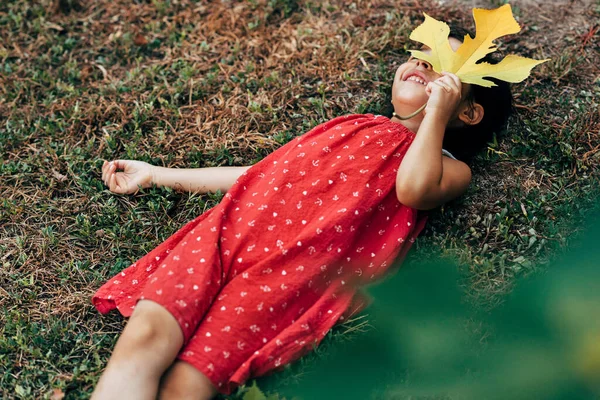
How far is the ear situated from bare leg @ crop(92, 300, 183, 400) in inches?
57.6

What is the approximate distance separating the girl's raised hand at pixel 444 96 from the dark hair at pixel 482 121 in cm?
27

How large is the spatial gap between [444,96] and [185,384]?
1400 mm

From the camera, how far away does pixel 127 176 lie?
2895mm

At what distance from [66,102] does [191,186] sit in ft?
3.35

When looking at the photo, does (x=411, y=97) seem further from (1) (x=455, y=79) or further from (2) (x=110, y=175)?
(2) (x=110, y=175)

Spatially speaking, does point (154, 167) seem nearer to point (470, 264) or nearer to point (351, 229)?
point (351, 229)

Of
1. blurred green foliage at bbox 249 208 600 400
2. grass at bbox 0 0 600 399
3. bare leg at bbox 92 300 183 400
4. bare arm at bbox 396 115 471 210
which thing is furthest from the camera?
grass at bbox 0 0 600 399

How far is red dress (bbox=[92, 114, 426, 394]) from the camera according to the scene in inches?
83.0

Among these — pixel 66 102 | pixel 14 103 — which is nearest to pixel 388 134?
pixel 66 102

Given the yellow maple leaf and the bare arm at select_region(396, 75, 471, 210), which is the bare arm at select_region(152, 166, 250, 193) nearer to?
the bare arm at select_region(396, 75, 471, 210)

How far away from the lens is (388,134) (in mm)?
2549

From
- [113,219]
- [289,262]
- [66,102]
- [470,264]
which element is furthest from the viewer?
[66,102]

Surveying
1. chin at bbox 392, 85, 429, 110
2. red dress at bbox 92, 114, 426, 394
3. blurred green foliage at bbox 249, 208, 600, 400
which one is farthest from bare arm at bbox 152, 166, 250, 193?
blurred green foliage at bbox 249, 208, 600, 400

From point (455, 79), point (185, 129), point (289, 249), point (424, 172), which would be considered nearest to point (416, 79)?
point (455, 79)
